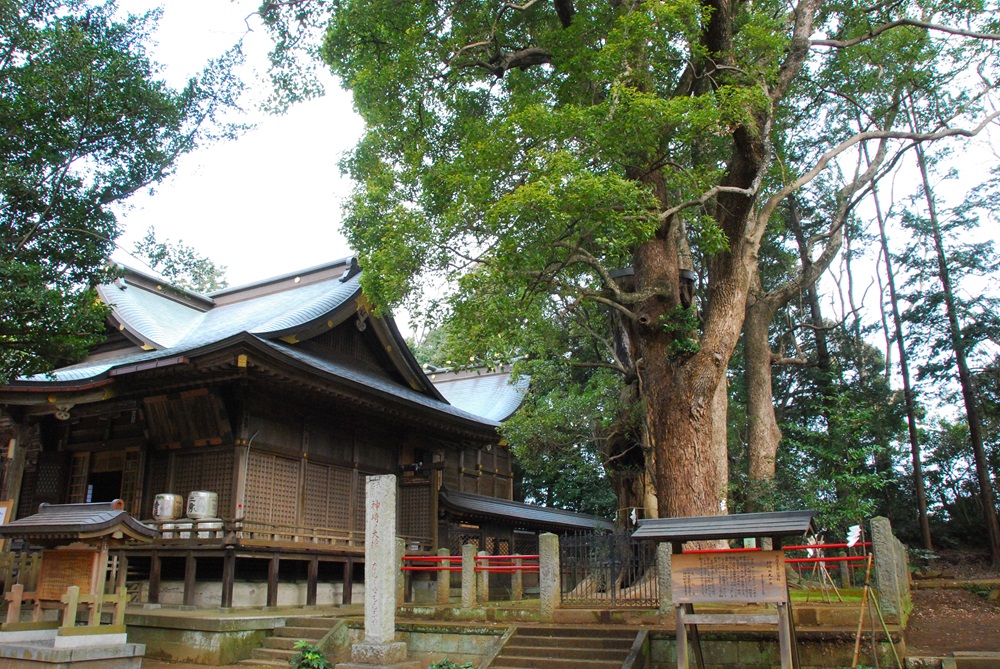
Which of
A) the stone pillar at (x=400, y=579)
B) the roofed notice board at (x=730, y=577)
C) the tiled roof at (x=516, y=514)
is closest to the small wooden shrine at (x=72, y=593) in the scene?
the stone pillar at (x=400, y=579)

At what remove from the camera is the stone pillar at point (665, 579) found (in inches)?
383

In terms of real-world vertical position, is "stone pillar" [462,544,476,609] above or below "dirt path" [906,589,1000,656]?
above

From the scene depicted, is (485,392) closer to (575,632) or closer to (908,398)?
(908,398)

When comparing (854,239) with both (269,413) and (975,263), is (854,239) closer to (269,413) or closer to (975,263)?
(975,263)

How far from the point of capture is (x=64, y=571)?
32.2ft

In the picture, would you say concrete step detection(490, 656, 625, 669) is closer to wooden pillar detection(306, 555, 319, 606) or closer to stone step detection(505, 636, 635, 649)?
stone step detection(505, 636, 635, 649)

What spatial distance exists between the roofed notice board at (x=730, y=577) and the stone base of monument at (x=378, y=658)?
397 centimetres

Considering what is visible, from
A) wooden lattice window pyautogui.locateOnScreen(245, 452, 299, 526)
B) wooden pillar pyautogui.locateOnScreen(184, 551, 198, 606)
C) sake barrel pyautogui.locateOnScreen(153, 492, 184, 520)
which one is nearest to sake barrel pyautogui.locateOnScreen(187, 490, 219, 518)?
sake barrel pyautogui.locateOnScreen(153, 492, 184, 520)

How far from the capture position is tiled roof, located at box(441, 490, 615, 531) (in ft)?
63.4

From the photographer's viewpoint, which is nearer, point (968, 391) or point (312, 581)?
point (312, 581)

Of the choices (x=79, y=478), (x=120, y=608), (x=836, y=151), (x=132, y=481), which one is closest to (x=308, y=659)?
(x=120, y=608)

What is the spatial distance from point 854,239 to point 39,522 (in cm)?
2479

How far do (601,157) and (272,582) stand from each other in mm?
9587

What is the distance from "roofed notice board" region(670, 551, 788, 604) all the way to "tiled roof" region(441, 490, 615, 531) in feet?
34.0
